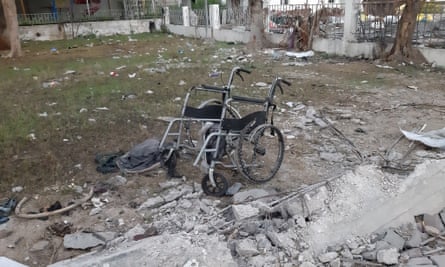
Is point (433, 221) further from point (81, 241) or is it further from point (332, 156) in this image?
point (81, 241)

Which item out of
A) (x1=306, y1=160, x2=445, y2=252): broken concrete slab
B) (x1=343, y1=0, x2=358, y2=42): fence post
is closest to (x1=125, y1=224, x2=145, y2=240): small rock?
(x1=306, y1=160, x2=445, y2=252): broken concrete slab

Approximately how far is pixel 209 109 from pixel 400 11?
7236 mm

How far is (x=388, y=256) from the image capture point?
103 inches

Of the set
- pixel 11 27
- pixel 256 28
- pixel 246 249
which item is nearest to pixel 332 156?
pixel 246 249

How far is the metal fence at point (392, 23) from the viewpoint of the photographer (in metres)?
8.48

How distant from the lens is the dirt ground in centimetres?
295

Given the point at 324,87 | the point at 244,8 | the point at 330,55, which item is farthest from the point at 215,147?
the point at 244,8

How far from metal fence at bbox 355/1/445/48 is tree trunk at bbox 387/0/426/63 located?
0.40m

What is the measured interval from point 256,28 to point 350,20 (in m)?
2.94

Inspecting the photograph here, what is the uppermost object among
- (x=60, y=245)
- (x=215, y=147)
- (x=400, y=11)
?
(x=400, y=11)

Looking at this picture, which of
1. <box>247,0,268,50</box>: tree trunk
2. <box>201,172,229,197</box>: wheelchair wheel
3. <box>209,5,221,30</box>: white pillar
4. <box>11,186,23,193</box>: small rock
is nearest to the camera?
<box>201,172,229,197</box>: wheelchair wheel

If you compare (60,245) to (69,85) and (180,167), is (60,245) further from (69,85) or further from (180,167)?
(69,85)

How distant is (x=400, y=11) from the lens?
8.85 meters

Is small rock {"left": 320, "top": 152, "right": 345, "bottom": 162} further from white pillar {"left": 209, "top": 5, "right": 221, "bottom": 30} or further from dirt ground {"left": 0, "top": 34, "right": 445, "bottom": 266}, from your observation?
white pillar {"left": 209, "top": 5, "right": 221, "bottom": 30}
